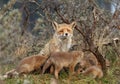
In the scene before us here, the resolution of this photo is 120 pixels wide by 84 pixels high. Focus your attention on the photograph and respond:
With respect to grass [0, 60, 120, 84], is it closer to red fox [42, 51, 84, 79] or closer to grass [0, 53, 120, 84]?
grass [0, 53, 120, 84]

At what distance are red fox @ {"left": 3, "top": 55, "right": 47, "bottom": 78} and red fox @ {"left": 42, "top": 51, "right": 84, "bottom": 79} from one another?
19cm

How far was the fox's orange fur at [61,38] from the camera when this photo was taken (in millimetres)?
10891

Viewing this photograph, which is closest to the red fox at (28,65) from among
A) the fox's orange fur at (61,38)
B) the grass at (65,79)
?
the grass at (65,79)

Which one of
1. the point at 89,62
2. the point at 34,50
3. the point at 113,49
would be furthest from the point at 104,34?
the point at 34,50

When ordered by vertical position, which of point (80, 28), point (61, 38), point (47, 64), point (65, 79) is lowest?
point (65, 79)

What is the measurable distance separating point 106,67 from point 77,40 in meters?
2.30

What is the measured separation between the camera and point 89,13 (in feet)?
42.8

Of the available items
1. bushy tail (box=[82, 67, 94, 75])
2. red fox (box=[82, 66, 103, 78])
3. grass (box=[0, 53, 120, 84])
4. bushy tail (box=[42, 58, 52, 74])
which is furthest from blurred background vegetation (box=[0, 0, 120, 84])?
bushy tail (box=[42, 58, 52, 74])

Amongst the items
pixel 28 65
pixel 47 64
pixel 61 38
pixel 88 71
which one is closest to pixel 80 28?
pixel 61 38

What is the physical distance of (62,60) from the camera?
9617 mm

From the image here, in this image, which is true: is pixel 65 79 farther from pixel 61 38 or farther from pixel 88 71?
pixel 61 38

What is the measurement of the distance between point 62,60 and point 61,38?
5.04ft

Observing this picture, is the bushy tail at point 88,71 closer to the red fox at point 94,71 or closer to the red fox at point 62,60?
the red fox at point 94,71

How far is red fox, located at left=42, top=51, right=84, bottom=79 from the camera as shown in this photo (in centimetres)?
960
